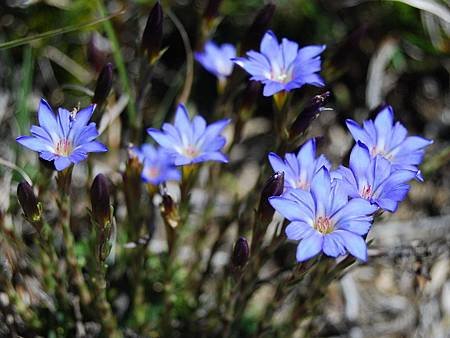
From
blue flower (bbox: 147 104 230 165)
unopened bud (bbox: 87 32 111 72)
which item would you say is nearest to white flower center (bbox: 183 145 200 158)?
blue flower (bbox: 147 104 230 165)

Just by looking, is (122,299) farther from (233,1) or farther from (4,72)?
(233,1)

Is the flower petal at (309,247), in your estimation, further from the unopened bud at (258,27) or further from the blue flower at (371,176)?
the unopened bud at (258,27)

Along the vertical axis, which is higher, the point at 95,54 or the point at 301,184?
the point at 95,54

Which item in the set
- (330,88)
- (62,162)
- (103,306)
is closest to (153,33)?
(62,162)

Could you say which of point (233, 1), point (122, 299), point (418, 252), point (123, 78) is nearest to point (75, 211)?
point (122, 299)

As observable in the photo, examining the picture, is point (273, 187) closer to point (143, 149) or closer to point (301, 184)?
point (301, 184)

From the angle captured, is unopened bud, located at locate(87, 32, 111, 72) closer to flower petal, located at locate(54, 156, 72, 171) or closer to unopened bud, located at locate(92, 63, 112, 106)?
unopened bud, located at locate(92, 63, 112, 106)
